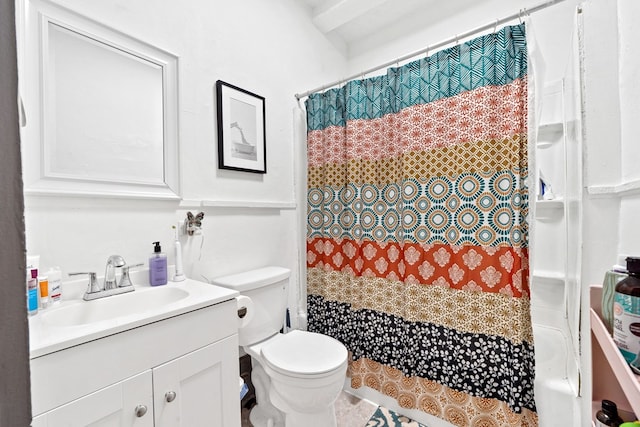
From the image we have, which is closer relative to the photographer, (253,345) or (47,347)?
(47,347)

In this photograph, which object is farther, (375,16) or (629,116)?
(375,16)

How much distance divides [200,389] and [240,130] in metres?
1.30

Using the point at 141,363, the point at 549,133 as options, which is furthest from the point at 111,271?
the point at 549,133

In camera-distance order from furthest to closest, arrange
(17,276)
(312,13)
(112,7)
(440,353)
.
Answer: (312,13), (440,353), (112,7), (17,276)

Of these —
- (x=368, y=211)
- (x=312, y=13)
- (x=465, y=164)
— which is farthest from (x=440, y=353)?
(x=312, y=13)

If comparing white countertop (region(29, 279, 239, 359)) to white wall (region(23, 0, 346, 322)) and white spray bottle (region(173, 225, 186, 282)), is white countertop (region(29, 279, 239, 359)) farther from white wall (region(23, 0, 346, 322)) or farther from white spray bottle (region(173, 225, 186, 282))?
white wall (region(23, 0, 346, 322))

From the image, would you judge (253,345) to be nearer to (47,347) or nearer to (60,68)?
(47,347)

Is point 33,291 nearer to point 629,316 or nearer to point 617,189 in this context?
point 629,316

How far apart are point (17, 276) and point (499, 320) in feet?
5.23

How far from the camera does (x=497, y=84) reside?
133 cm

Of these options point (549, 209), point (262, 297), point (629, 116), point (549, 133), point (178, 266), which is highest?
point (549, 133)

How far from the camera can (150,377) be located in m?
0.88

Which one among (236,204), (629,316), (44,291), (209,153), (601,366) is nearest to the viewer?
(629,316)

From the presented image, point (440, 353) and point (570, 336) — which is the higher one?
point (570, 336)
